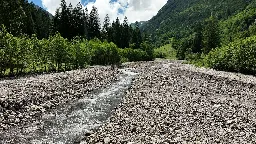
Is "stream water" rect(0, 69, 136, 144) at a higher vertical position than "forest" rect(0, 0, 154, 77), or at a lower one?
lower

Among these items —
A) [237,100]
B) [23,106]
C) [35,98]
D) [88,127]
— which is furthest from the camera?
[237,100]

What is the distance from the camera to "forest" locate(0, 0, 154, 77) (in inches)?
2173

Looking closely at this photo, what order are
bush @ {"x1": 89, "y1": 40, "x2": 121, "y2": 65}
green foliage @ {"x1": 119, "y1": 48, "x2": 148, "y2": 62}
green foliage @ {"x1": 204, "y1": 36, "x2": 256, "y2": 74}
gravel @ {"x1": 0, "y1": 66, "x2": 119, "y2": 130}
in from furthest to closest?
green foliage @ {"x1": 119, "y1": 48, "x2": 148, "y2": 62}
bush @ {"x1": 89, "y1": 40, "x2": 121, "y2": 65}
green foliage @ {"x1": 204, "y1": 36, "x2": 256, "y2": 74}
gravel @ {"x1": 0, "y1": 66, "x2": 119, "y2": 130}

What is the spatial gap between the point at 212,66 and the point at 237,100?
42.6 m

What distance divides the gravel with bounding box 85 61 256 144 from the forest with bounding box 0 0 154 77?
23725 mm

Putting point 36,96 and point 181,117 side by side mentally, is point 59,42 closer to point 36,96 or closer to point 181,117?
point 36,96

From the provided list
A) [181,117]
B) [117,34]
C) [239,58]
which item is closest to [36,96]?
[181,117]

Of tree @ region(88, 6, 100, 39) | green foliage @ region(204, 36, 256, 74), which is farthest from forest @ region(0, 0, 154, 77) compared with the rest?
green foliage @ region(204, 36, 256, 74)

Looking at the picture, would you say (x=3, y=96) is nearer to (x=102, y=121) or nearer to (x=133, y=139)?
(x=102, y=121)

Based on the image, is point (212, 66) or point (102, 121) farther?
point (212, 66)

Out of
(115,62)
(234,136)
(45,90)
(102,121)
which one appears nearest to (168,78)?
(45,90)

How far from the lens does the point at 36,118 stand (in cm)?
2783

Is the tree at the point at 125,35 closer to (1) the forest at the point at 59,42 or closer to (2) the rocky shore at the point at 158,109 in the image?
(1) the forest at the point at 59,42

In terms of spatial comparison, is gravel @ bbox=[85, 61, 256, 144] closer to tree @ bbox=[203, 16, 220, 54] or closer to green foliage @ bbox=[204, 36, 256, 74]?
green foliage @ bbox=[204, 36, 256, 74]
